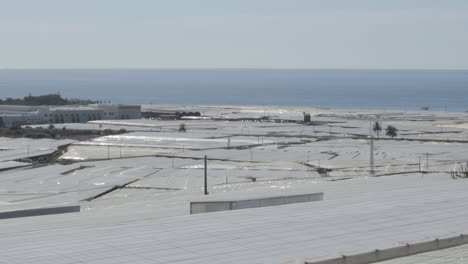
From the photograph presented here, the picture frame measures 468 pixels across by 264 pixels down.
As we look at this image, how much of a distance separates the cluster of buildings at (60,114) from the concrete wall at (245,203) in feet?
95.1

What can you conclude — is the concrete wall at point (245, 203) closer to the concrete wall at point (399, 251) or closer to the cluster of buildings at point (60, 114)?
the concrete wall at point (399, 251)

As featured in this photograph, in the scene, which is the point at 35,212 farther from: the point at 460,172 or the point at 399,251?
the point at 460,172

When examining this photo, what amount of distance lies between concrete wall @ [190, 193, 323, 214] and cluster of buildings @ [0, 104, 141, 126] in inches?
1141

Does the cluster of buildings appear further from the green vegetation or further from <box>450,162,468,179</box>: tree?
<box>450,162,468,179</box>: tree

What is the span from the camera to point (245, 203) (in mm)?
8953

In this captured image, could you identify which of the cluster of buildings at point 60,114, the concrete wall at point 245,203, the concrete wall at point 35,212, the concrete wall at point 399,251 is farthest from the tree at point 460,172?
the cluster of buildings at point 60,114

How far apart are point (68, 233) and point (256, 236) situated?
162cm

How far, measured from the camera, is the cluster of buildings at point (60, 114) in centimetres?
3856

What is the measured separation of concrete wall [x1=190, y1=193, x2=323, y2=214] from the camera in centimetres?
880

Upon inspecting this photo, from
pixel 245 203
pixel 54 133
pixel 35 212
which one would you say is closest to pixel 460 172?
pixel 245 203

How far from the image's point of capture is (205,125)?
3675 cm

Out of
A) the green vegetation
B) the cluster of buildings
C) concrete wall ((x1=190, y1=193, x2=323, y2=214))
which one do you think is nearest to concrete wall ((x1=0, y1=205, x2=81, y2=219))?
concrete wall ((x1=190, y1=193, x2=323, y2=214))

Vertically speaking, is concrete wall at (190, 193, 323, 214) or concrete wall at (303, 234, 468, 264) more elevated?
concrete wall at (190, 193, 323, 214)

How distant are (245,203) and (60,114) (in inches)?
1297
